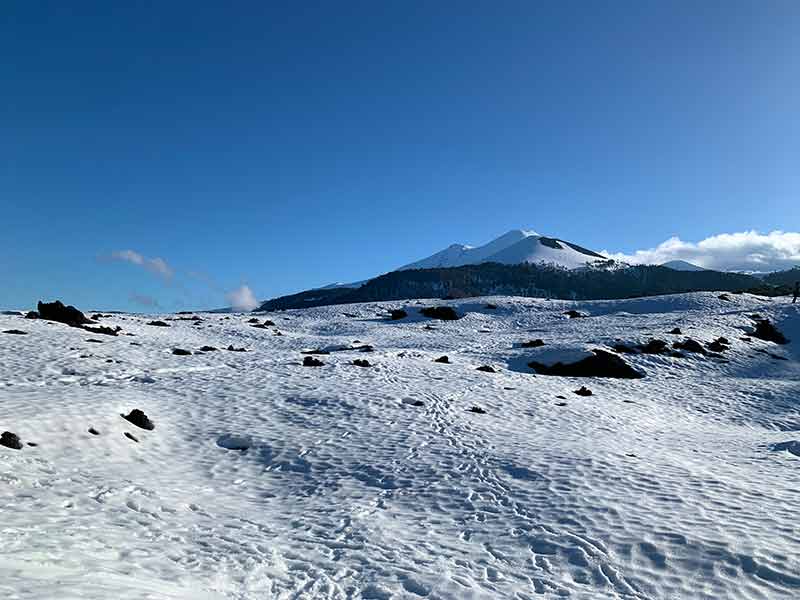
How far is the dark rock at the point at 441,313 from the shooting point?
58.1 metres

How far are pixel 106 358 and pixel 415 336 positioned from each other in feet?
86.8

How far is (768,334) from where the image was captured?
45.1 metres

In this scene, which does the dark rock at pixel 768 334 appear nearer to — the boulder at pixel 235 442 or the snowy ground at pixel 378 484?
the snowy ground at pixel 378 484

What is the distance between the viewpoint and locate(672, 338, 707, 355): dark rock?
37188 mm

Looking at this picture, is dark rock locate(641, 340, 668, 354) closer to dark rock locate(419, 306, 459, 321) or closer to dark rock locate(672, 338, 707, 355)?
dark rock locate(672, 338, 707, 355)

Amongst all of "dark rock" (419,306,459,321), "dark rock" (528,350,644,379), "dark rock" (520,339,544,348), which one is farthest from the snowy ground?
"dark rock" (419,306,459,321)

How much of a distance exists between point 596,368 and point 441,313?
28033 mm

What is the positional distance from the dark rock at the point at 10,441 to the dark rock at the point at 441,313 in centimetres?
4739

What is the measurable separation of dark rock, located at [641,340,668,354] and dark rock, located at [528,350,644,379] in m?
4.78

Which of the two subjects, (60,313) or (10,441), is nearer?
(10,441)

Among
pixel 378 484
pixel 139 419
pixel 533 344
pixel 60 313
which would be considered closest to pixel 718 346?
pixel 533 344

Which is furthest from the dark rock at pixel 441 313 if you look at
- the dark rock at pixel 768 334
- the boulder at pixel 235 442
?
the boulder at pixel 235 442

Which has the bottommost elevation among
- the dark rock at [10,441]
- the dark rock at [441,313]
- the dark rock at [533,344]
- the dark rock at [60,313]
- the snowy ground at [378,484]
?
the snowy ground at [378,484]

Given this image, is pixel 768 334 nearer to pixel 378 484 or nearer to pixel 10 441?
pixel 378 484
